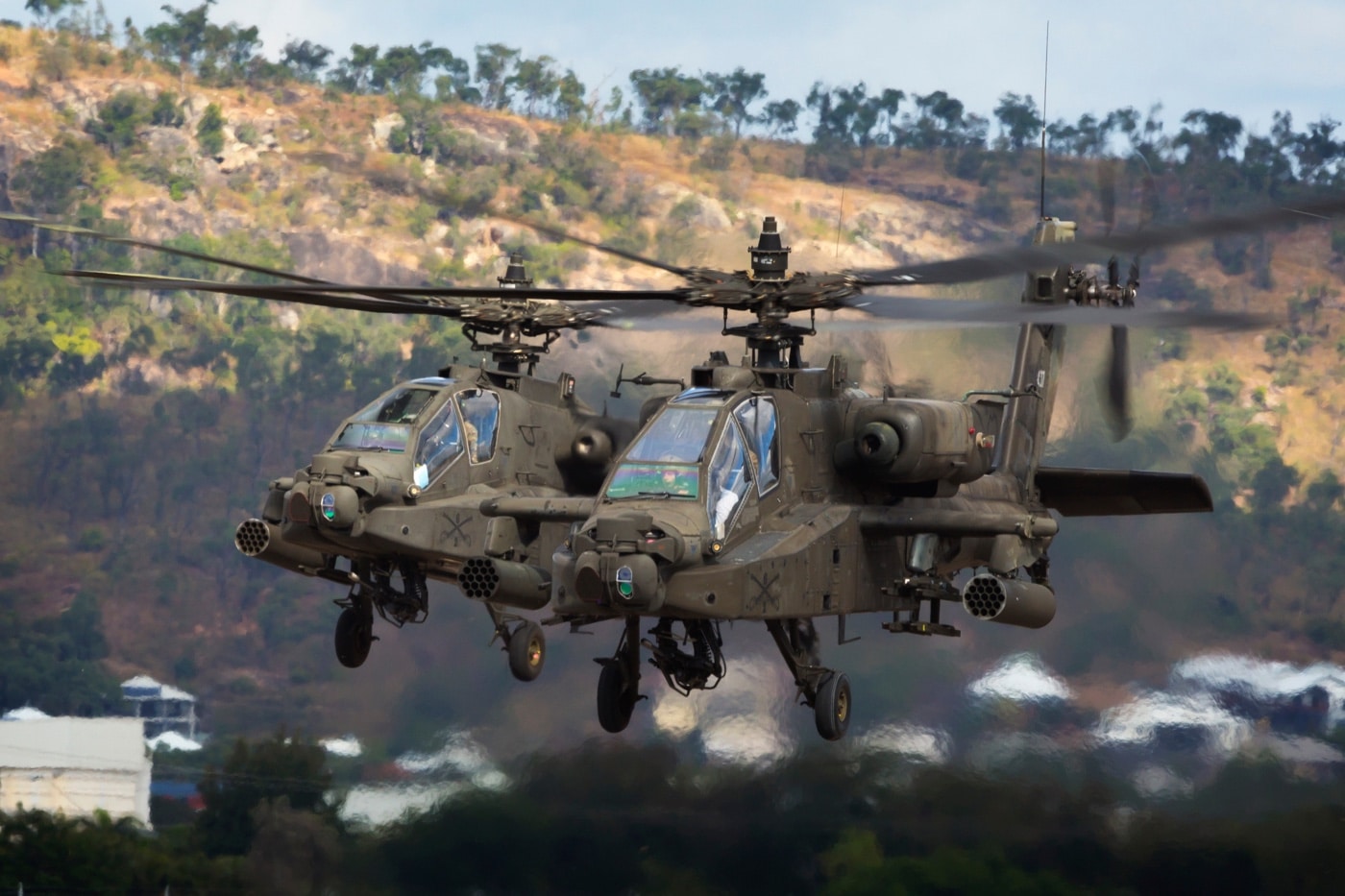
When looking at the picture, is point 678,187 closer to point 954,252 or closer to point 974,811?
point 954,252

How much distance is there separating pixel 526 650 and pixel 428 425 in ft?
8.21

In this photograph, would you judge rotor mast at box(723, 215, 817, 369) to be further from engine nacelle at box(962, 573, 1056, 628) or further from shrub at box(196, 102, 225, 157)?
shrub at box(196, 102, 225, 157)

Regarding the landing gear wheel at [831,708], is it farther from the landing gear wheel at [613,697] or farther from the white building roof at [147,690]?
the white building roof at [147,690]

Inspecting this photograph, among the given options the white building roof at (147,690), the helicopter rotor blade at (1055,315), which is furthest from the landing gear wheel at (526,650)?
the white building roof at (147,690)

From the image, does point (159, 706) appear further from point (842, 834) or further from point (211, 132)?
point (211, 132)

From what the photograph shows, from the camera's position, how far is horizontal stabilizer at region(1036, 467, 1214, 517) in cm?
2381

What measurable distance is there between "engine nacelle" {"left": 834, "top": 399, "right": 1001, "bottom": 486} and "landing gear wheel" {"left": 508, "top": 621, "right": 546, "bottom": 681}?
14.7 ft

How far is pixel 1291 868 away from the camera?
81.6 ft

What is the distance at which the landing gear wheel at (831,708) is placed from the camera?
2119 cm

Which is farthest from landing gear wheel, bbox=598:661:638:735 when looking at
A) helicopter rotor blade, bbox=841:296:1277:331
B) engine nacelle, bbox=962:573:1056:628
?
helicopter rotor blade, bbox=841:296:1277:331

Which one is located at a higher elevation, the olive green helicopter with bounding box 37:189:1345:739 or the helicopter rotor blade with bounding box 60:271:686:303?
the helicopter rotor blade with bounding box 60:271:686:303

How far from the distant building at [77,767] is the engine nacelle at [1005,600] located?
12816mm

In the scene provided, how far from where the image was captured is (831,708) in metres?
21.2

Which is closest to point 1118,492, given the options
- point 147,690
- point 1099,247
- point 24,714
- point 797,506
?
point 797,506
